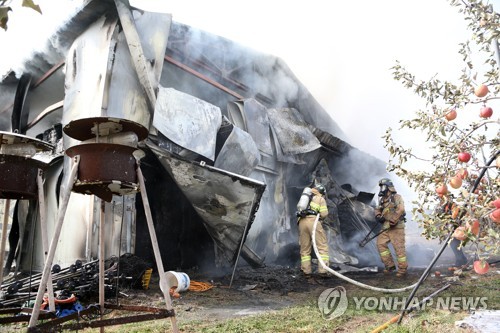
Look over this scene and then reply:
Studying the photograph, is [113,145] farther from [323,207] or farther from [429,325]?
[323,207]

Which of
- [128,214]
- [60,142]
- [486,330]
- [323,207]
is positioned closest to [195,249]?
[128,214]

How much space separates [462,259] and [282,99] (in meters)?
6.29

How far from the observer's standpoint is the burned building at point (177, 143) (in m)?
6.46

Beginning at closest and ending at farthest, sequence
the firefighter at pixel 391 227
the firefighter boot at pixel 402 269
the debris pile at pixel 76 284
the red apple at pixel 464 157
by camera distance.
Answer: the red apple at pixel 464 157 < the debris pile at pixel 76 284 < the firefighter boot at pixel 402 269 < the firefighter at pixel 391 227

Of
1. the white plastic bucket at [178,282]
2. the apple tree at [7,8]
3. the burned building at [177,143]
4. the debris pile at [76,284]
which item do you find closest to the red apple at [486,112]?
the apple tree at [7,8]

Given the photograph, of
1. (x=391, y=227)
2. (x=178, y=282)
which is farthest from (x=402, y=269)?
(x=178, y=282)

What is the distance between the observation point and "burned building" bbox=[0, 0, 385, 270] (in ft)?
21.2

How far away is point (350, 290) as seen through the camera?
246 inches

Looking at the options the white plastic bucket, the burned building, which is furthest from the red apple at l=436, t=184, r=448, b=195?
the white plastic bucket

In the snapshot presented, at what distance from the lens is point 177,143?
22.5ft

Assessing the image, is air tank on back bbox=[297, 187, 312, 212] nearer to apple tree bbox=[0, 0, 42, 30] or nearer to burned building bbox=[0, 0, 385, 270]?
burned building bbox=[0, 0, 385, 270]

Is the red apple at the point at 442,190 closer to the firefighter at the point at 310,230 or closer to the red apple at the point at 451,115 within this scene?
the red apple at the point at 451,115

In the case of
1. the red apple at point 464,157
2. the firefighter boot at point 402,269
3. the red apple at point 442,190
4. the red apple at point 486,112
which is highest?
the red apple at point 486,112

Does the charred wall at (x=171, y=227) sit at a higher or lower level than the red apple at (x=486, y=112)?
lower
